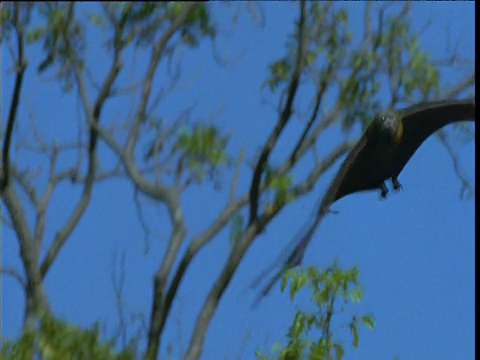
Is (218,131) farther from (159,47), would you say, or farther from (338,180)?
(338,180)

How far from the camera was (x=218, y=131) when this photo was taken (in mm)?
3383

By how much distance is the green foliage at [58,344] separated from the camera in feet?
6.18

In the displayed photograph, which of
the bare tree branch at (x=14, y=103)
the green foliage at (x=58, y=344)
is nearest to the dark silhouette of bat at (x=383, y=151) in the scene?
the green foliage at (x=58, y=344)

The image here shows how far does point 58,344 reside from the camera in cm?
190

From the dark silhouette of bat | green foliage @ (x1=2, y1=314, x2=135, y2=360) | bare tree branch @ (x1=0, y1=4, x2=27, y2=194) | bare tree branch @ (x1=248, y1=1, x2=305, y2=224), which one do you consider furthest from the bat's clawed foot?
bare tree branch @ (x1=0, y1=4, x2=27, y2=194)

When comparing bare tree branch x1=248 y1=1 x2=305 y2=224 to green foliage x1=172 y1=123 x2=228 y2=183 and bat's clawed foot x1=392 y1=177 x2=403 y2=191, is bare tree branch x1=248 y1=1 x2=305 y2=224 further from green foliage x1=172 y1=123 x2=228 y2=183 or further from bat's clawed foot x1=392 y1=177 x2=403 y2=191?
bat's clawed foot x1=392 y1=177 x2=403 y2=191

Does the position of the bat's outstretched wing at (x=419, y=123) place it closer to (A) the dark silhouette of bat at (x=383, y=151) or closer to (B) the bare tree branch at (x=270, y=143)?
(A) the dark silhouette of bat at (x=383, y=151)

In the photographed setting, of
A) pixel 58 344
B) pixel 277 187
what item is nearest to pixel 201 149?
pixel 277 187

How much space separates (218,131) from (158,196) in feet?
1.06

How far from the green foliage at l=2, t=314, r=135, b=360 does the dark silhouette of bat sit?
43cm

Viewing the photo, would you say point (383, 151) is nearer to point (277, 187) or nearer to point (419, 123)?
point (419, 123)

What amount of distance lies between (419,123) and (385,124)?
0.11 meters

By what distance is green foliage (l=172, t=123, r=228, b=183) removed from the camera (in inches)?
132

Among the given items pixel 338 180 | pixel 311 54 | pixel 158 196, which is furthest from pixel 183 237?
pixel 338 180
